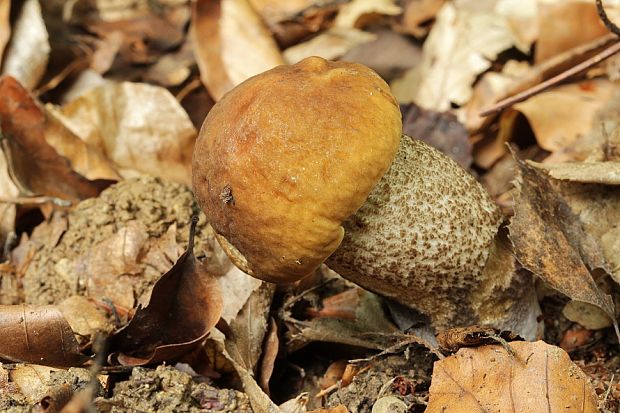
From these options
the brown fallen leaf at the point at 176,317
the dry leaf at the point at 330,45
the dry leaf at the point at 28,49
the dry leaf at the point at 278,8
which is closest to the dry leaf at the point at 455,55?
the dry leaf at the point at 330,45

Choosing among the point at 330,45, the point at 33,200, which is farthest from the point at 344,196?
the point at 330,45

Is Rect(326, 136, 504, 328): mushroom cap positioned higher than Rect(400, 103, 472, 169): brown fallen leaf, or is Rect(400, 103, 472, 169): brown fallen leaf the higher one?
Rect(326, 136, 504, 328): mushroom cap

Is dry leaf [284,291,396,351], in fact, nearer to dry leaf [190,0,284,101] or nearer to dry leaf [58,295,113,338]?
dry leaf [58,295,113,338]

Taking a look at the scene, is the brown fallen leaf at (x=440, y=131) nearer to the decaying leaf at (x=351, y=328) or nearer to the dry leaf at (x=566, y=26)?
the dry leaf at (x=566, y=26)

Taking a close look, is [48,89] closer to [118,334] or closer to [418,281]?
[118,334]

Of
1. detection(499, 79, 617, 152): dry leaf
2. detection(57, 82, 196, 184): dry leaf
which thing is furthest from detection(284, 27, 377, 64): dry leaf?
detection(499, 79, 617, 152): dry leaf
